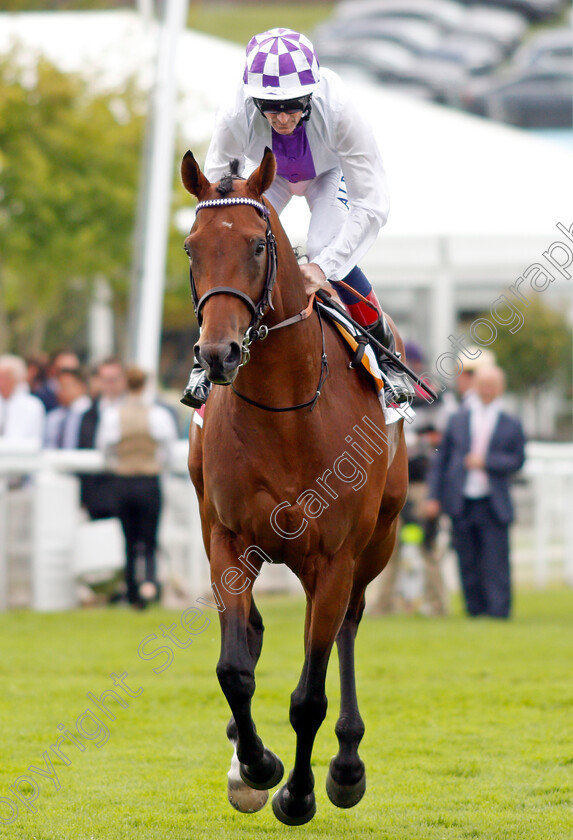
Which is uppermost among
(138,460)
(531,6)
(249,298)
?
(531,6)

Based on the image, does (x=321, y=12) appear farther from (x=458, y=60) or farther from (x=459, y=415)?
(x=459, y=415)

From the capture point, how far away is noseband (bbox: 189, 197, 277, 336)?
4.24m

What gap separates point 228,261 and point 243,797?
91.1 inches

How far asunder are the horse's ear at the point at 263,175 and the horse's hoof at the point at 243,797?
95.4 inches

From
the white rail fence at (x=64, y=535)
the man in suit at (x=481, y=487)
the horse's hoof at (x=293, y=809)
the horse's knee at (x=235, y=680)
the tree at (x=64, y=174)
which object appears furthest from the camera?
the tree at (x=64, y=174)

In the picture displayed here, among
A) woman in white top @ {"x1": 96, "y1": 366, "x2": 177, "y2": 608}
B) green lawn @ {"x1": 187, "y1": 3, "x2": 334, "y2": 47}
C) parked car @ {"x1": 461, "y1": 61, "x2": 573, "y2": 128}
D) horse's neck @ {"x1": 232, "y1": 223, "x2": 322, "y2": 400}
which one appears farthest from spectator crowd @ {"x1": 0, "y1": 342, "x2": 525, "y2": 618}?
green lawn @ {"x1": 187, "y1": 3, "x2": 334, "y2": 47}

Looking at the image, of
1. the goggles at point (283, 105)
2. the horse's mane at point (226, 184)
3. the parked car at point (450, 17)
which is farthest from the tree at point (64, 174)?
the parked car at point (450, 17)

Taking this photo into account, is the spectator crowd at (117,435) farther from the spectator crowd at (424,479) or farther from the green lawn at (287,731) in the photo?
A: the green lawn at (287,731)

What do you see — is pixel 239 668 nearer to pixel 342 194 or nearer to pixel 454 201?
pixel 342 194

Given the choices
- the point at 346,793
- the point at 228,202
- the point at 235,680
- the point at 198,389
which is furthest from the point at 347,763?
the point at 228,202

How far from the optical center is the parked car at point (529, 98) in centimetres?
3431

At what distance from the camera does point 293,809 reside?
510 cm

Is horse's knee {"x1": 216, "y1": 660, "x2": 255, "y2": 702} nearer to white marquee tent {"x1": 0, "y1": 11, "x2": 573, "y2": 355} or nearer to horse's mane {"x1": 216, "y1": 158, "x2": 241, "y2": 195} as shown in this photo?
horse's mane {"x1": 216, "y1": 158, "x2": 241, "y2": 195}

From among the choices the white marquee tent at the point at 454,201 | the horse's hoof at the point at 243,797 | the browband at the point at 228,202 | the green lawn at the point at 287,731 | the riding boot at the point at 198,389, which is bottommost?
the green lawn at the point at 287,731
